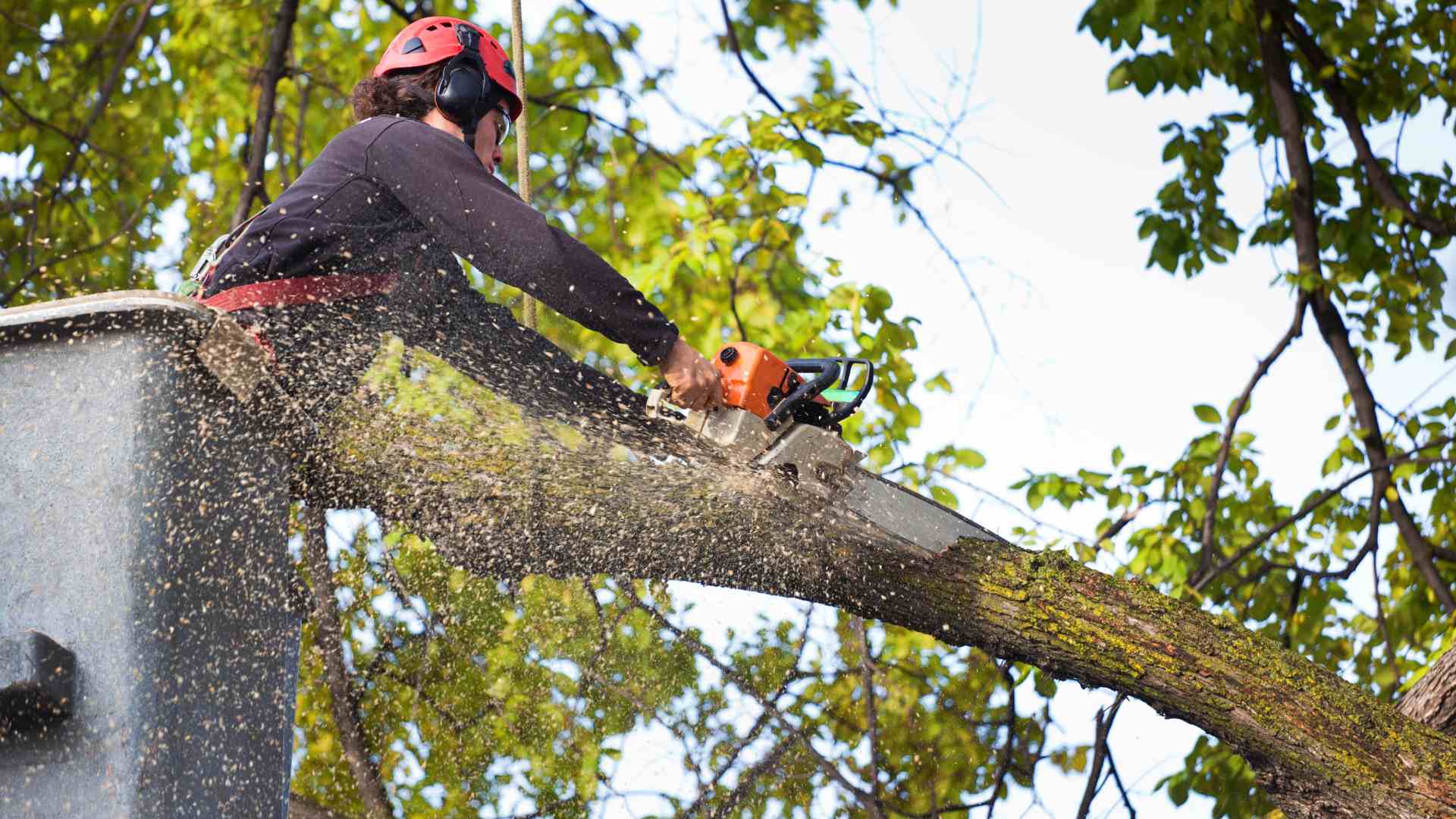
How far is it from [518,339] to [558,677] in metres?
2.32

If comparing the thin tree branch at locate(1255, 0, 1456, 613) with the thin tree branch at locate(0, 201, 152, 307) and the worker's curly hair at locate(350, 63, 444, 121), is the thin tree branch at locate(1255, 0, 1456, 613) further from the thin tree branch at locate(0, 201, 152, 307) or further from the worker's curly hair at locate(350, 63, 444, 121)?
the thin tree branch at locate(0, 201, 152, 307)

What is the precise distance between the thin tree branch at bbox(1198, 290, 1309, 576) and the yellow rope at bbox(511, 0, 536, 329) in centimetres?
311

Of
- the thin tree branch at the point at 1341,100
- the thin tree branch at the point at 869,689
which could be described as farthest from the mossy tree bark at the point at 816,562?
the thin tree branch at the point at 1341,100

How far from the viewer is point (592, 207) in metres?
8.86

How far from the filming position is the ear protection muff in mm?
3316

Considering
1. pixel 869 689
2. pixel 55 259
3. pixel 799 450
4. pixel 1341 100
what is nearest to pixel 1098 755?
pixel 869 689

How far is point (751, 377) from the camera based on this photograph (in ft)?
9.87

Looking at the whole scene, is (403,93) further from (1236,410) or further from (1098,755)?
(1236,410)

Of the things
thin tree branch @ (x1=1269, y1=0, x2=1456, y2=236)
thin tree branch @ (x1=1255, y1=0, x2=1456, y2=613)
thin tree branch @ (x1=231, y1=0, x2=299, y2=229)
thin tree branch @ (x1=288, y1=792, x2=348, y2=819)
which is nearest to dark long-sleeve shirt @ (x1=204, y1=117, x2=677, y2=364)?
thin tree branch @ (x1=288, y1=792, x2=348, y2=819)

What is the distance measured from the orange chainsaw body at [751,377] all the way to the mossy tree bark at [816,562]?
0.15 meters

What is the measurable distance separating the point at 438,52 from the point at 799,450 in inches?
56.3

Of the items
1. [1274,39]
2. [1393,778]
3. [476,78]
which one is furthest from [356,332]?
[1274,39]

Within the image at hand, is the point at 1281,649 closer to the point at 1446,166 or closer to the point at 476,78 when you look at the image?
the point at 476,78

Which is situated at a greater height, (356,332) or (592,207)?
(592,207)
